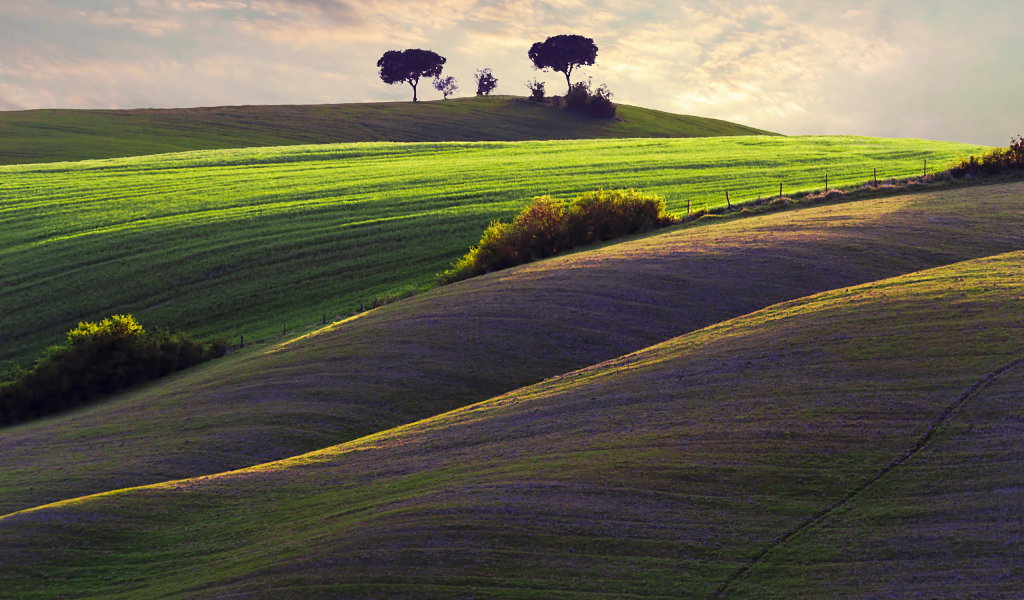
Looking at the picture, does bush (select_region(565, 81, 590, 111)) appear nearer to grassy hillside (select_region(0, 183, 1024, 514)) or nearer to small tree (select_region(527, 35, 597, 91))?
small tree (select_region(527, 35, 597, 91))

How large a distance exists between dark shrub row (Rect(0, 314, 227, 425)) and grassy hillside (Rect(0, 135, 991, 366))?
161 inches

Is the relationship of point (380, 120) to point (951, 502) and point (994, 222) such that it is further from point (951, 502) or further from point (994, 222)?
point (951, 502)

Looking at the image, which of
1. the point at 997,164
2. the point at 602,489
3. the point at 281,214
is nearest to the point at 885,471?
the point at 602,489

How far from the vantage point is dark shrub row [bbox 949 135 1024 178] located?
36.3m

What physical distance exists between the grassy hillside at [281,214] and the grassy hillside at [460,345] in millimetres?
9897

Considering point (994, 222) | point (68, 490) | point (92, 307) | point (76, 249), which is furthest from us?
point (76, 249)

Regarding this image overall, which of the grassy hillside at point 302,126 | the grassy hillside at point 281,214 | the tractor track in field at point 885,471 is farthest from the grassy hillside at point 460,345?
the grassy hillside at point 302,126

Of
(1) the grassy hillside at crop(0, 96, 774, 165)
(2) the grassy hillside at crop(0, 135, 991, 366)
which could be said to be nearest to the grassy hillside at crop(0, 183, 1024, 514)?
(2) the grassy hillside at crop(0, 135, 991, 366)

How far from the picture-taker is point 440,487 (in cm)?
1190

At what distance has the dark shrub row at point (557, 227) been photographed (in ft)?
107

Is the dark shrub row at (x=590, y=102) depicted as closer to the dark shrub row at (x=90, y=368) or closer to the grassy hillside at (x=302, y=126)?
the grassy hillside at (x=302, y=126)

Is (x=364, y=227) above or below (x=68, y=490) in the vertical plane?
above

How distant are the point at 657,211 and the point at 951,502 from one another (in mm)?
28439

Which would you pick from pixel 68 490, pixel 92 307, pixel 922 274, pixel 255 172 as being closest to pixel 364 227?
pixel 92 307
